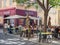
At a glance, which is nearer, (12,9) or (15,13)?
(15,13)

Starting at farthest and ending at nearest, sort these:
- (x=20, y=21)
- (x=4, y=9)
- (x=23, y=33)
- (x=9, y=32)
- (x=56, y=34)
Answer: (x=4, y=9) < (x=20, y=21) < (x=9, y=32) < (x=23, y=33) < (x=56, y=34)

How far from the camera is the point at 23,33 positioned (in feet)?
82.7

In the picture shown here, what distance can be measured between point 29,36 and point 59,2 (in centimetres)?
457

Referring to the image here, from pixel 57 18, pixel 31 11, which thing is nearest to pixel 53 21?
pixel 57 18

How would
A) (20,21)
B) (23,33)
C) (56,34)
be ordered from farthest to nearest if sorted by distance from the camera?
(20,21)
(23,33)
(56,34)

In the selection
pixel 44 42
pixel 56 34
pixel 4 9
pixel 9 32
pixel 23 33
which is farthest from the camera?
pixel 4 9

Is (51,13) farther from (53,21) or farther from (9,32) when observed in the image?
(9,32)

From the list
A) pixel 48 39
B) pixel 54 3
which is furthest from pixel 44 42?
pixel 54 3

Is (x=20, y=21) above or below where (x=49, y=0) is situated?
below

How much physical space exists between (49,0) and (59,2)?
1.20 metres

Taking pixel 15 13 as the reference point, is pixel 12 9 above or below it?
above

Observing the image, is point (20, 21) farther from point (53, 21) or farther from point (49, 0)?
point (49, 0)

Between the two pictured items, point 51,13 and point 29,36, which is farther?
point 51,13

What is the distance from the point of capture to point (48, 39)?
2030 centimetres
